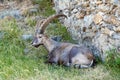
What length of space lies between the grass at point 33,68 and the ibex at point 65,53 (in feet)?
0.54

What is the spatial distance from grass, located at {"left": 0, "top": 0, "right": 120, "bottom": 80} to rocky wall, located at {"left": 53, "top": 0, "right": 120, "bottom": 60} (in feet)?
1.17

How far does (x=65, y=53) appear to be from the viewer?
7414mm

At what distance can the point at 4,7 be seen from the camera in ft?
34.8

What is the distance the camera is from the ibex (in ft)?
23.6

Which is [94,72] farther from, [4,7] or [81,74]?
[4,7]

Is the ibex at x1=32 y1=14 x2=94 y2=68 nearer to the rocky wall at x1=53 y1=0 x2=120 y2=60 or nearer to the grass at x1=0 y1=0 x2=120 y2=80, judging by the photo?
the grass at x1=0 y1=0 x2=120 y2=80

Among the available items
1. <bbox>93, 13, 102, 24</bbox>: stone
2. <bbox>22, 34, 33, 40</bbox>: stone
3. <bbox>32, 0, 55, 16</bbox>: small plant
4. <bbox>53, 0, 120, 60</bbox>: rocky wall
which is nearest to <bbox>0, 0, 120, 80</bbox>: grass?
<bbox>22, 34, 33, 40</bbox>: stone

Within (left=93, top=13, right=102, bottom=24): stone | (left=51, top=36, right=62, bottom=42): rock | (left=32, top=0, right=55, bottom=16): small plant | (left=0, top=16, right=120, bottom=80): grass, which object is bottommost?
(left=0, top=16, right=120, bottom=80): grass

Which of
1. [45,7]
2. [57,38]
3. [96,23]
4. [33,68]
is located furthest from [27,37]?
[96,23]

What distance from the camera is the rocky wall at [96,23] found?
695cm

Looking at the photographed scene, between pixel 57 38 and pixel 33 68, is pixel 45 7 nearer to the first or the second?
pixel 57 38

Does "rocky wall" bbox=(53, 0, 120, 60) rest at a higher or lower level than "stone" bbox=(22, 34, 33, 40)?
higher

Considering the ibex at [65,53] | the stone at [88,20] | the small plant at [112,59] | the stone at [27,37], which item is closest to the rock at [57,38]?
Answer: the stone at [27,37]

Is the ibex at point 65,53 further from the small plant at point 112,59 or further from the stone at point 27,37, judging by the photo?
the stone at point 27,37
